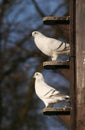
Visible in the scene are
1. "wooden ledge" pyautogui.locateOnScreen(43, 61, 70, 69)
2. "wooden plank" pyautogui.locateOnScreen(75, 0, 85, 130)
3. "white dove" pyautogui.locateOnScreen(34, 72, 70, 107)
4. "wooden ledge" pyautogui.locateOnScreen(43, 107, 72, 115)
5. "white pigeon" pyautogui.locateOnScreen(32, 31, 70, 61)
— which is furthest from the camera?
"white pigeon" pyautogui.locateOnScreen(32, 31, 70, 61)

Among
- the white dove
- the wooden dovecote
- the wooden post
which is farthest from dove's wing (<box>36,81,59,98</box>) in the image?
the wooden post

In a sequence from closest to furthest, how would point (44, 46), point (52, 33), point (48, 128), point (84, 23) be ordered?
point (84, 23)
point (44, 46)
point (52, 33)
point (48, 128)

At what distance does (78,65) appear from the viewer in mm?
7863

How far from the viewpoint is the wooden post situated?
7.70 meters

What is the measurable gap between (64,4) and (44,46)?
9.56m

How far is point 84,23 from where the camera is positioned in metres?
7.91

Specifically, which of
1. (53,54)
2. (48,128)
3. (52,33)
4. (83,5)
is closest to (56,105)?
(53,54)

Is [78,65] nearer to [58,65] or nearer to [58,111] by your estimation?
[58,65]

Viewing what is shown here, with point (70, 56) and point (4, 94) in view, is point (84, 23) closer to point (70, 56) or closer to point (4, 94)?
point (70, 56)

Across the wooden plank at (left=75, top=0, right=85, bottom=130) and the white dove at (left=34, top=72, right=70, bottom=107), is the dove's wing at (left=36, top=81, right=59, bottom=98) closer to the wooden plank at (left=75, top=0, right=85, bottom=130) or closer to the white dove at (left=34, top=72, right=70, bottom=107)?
the white dove at (left=34, top=72, right=70, bottom=107)

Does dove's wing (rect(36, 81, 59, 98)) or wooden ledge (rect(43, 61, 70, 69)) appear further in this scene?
dove's wing (rect(36, 81, 59, 98))

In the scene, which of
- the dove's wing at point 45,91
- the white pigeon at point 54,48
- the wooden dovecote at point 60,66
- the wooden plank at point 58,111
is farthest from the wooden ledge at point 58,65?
the wooden plank at point 58,111

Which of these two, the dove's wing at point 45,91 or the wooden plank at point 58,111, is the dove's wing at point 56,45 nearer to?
the dove's wing at point 45,91

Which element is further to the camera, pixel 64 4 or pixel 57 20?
pixel 64 4
